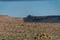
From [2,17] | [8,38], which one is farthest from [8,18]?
[8,38]

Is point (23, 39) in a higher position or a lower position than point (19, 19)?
higher

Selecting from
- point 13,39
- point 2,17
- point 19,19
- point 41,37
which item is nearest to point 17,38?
point 13,39

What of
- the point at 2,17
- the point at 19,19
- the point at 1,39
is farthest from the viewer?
the point at 2,17

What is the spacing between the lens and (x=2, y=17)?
130 ft

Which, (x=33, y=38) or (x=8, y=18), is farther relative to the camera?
(x=8, y=18)

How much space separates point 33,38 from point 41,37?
573 mm

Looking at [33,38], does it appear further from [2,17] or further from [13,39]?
[2,17]

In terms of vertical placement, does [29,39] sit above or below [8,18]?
above

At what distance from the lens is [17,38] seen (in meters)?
11.7

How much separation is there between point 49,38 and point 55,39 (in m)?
0.43

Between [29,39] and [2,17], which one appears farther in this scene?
[2,17]

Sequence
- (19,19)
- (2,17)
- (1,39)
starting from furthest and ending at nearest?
1. (2,17)
2. (19,19)
3. (1,39)

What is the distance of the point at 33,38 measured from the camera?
11.7m

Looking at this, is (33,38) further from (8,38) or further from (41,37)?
(8,38)
